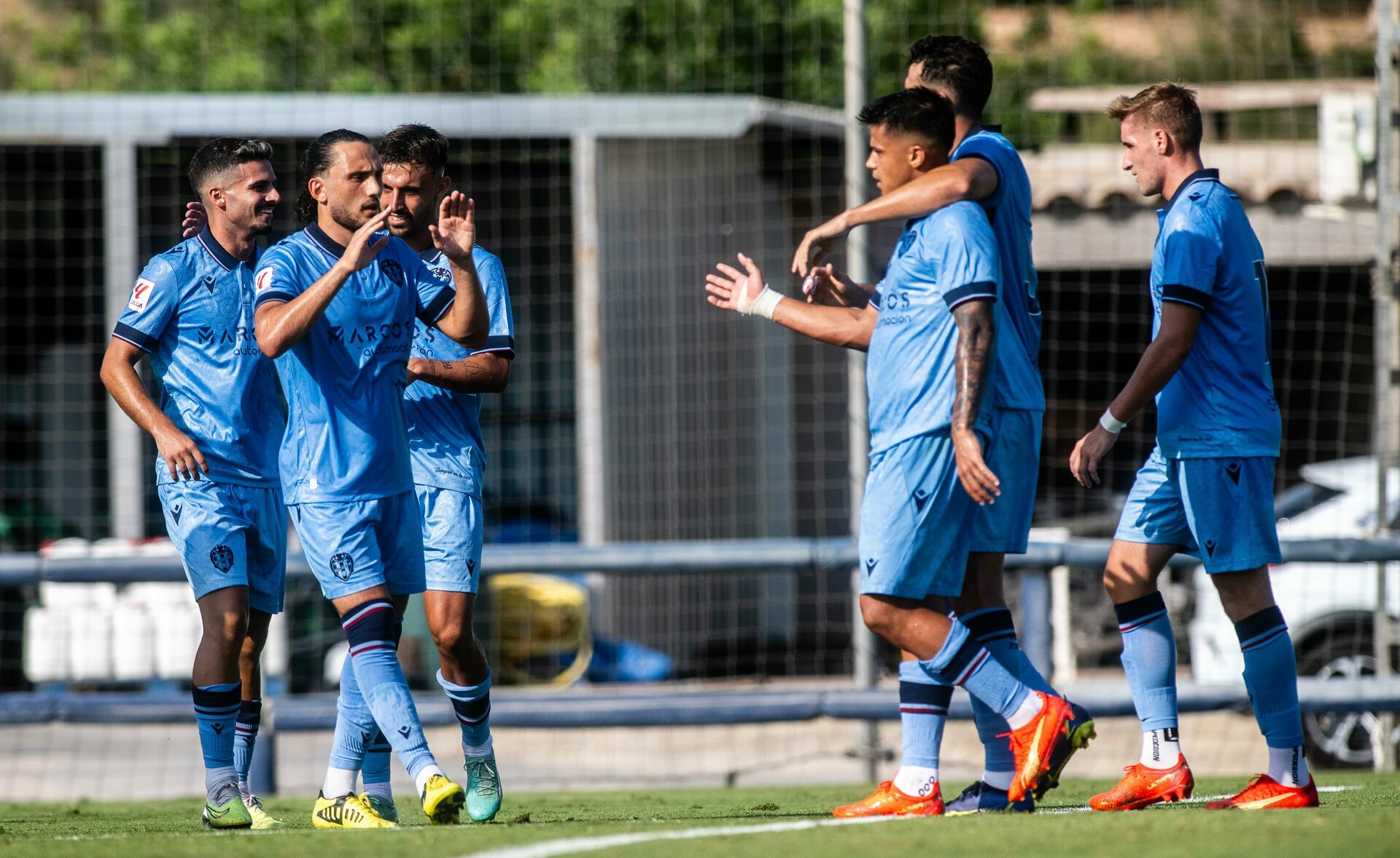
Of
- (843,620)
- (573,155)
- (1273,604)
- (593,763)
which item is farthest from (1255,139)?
(1273,604)

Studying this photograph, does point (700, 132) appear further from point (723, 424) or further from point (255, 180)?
point (255, 180)

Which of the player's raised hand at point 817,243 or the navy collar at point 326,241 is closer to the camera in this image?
the player's raised hand at point 817,243

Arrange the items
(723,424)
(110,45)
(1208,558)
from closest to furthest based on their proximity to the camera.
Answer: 1. (1208,558)
2. (723,424)
3. (110,45)

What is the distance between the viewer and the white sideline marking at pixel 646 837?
3664mm

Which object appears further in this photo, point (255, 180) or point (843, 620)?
point (843, 620)

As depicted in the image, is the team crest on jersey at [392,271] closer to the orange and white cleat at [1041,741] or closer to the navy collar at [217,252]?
the navy collar at [217,252]

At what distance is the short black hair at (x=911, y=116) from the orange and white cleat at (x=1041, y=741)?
152cm

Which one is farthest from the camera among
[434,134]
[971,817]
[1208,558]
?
[434,134]

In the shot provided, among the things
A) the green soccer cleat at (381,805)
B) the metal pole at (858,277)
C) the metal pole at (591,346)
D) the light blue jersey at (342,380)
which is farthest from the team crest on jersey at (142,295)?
the metal pole at (591,346)

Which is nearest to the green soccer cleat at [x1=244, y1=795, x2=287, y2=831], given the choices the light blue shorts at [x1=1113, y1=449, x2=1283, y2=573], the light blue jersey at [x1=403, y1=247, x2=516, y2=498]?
the light blue jersey at [x1=403, y1=247, x2=516, y2=498]

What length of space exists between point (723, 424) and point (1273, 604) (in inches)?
348

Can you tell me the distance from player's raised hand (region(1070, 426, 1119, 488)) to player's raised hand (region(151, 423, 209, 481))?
2.53m

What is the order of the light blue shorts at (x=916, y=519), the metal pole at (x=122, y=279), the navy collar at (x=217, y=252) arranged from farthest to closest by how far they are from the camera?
the metal pole at (x=122, y=279), the navy collar at (x=217, y=252), the light blue shorts at (x=916, y=519)

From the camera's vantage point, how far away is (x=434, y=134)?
16.7ft
